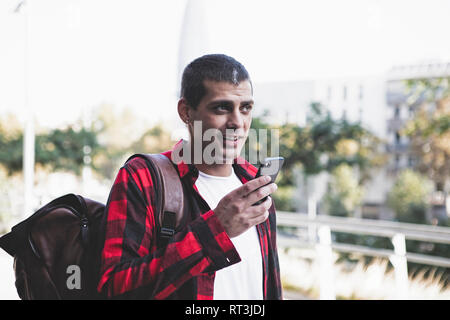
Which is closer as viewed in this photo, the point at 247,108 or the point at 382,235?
the point at 247,108

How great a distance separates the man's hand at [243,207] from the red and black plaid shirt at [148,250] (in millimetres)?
19

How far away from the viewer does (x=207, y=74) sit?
104cm

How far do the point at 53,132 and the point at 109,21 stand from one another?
18.5ft

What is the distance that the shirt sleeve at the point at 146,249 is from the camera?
88 cm

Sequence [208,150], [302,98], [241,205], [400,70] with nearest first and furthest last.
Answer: [241,205], [208,150], [400,70], [302,98]

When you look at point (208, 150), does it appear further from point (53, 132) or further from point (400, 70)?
point (400, 70)

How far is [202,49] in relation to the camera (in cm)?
237

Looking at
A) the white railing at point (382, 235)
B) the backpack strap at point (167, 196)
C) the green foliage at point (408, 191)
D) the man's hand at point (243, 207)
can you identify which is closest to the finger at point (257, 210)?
the man's hand at point (243, 207)

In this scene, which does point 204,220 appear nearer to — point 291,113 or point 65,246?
point 65,246

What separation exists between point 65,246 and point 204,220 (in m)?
0.33

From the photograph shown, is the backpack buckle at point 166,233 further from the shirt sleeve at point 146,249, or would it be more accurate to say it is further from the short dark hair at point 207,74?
the short dark hair at point 207,74

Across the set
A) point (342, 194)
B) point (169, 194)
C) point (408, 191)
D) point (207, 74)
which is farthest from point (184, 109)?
point (408, 191)
